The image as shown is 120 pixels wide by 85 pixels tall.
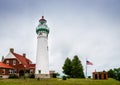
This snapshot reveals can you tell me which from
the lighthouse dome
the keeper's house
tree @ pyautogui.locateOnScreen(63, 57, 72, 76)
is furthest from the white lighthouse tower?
tree @ pyautogui.locateOnScreen(63, 57, 72, 76)

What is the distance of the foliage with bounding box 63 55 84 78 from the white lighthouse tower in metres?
15.0

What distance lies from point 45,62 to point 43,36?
675cm

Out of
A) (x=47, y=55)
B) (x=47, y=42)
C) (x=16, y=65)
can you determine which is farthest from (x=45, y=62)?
(x=16, y=65)

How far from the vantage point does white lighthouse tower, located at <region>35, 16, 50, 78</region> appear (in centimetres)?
5188

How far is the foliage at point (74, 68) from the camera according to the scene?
214 ft

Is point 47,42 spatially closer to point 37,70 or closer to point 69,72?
point 37,70

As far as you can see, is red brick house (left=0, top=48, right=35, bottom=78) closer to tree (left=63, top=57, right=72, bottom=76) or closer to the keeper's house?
tree (left=63, top=57, right=72, bottom=76)

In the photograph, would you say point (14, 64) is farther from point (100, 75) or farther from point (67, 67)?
point (100, 75)

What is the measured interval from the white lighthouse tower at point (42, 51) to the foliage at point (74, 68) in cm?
1499

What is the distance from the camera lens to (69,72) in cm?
6919

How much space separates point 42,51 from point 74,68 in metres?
17.2

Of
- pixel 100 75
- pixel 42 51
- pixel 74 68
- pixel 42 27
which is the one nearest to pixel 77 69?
pixel 74 68

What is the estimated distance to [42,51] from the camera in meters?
52.5

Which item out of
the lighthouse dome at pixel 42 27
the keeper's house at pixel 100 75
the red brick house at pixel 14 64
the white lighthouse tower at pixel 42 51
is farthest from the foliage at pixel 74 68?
the lighthouse dome at pixel 42 27
